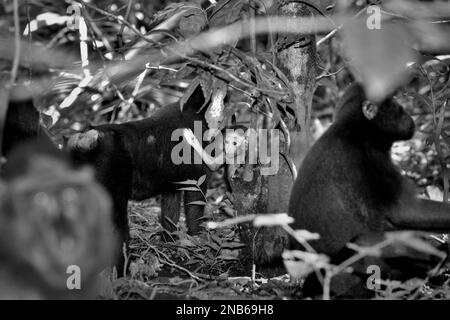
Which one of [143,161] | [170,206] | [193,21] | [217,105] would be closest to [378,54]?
[217,105]

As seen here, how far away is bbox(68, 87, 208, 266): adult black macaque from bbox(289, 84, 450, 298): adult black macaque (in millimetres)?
1914

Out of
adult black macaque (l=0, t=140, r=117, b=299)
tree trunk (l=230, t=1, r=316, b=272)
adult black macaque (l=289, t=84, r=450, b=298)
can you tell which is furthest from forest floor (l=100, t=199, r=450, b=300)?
adult black macaque (l=0, t=140, r=117, b=299)

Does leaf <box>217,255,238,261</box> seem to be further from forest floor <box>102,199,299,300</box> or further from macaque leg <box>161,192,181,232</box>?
macaque leg <box>161,192,181,232</box>

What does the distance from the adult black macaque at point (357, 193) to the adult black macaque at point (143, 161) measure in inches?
75.3

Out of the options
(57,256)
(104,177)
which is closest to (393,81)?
(57,256)

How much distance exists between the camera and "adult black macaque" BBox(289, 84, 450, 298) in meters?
3.64

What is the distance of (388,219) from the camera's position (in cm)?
375

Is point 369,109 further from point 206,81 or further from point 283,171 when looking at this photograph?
point 206,81

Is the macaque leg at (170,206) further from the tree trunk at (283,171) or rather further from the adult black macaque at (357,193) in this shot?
the adult black macaque at (357,193)

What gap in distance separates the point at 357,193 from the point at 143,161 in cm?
266

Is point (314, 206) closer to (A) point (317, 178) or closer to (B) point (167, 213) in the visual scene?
(A) point (317, 178)

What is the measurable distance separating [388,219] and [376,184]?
0.85ft

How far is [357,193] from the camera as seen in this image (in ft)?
12.2

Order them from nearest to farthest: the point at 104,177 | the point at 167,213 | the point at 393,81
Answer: the point at 393,81 < the point at 104,177 < the point at 167,213
